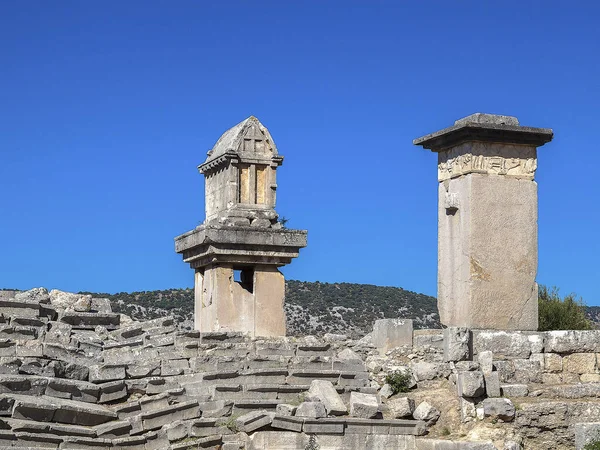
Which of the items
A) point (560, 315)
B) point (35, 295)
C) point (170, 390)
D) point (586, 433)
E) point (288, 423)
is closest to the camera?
point (586, 433)

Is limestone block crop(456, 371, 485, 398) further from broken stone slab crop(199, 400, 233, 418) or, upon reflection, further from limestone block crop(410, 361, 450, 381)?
broken stone slab crop(199, 400, 233, 418)

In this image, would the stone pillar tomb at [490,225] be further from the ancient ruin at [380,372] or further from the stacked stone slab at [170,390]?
the stacked stone slab at [170,390]

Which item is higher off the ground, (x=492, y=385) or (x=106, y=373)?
(x=106, y=373)

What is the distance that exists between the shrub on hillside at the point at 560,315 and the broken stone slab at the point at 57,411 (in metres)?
16.7

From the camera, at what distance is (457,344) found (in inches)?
472

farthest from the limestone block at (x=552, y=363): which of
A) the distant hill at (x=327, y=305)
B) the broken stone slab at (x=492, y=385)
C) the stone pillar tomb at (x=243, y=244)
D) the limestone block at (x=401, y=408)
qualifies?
the distant hill at (x=327, y=305)

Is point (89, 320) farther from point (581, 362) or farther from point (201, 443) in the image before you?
Answer: point (581, 362)

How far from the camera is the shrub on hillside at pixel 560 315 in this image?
86.4 feet

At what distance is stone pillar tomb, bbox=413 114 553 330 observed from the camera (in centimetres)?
1245

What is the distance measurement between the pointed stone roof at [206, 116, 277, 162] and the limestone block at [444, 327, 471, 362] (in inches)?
207

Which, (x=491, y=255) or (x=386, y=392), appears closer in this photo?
(x=386, y=392)

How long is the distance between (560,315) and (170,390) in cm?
1710

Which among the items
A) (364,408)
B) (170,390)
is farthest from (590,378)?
(170,390)

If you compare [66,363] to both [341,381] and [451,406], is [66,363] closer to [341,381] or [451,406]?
[341,381]
